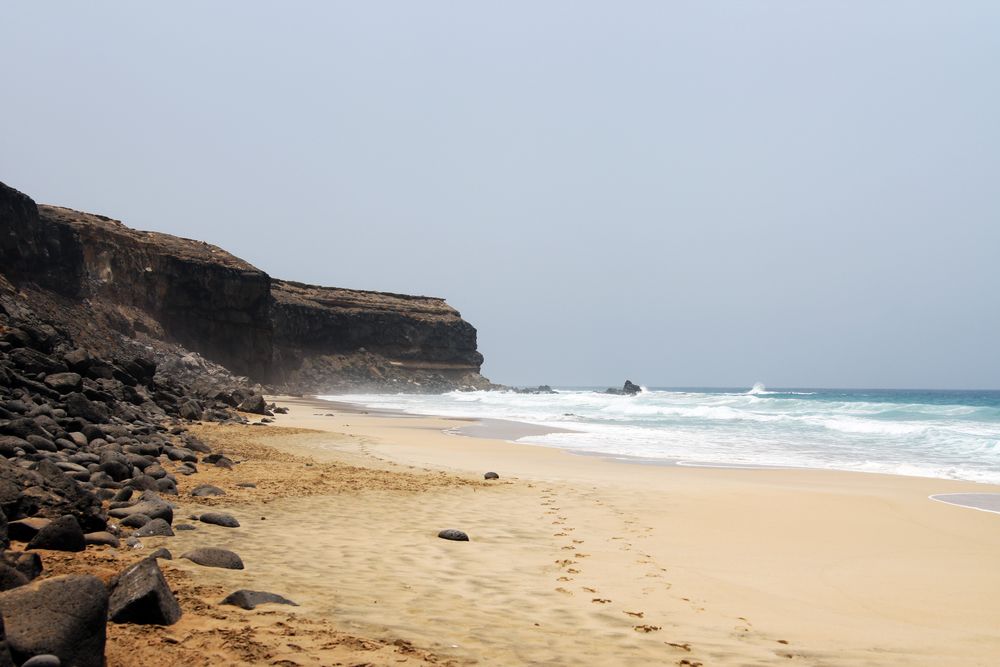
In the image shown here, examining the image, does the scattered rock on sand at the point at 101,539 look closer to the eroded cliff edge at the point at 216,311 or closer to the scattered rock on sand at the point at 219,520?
the scattered rock on sand at the point at 219,520

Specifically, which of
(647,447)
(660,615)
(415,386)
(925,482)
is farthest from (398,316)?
(660,615)

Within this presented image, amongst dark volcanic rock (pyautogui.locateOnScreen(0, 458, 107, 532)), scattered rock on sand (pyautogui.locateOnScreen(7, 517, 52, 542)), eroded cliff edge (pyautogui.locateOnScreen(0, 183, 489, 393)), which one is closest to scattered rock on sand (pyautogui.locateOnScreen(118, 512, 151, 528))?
dark volcanic rock (pyautogui.locateOnScreen(0, 458, 107, 532))

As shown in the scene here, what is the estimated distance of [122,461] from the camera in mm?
7508

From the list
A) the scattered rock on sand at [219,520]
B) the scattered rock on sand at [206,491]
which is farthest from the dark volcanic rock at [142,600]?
the scattered rock on sand at [206,491]

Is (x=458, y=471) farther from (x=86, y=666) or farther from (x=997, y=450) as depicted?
(x=997, y=450)

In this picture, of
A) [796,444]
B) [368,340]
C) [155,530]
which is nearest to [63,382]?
[155,530]

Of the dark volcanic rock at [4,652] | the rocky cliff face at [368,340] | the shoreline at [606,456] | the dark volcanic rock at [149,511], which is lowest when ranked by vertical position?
the shoreline at [606,456]

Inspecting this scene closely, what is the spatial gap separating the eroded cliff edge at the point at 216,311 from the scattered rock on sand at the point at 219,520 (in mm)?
18744

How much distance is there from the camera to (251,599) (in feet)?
12.7

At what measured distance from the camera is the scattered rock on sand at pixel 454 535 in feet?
21.1

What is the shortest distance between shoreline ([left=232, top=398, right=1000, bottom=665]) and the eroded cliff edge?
1935 centimetres

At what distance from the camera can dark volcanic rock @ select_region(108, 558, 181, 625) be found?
338 cm

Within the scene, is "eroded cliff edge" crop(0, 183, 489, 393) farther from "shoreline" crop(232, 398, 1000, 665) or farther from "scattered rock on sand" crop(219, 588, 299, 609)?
"scattered rock on sand" crop(219, 588, 299, 609)

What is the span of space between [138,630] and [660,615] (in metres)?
2.98
